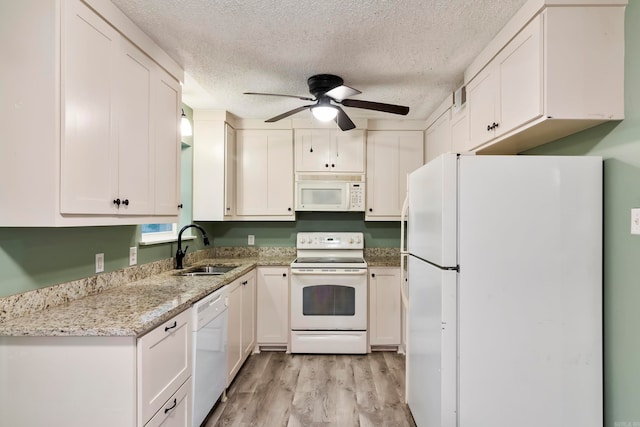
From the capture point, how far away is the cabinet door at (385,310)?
3273mm

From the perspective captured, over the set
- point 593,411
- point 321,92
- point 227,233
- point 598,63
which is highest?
point 321,92

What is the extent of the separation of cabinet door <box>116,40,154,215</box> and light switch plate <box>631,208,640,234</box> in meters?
2.40

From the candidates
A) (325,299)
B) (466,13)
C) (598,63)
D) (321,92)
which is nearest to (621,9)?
(598,63)

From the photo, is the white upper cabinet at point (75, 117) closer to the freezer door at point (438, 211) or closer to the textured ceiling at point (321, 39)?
the textured ceiling at point (321, 39)

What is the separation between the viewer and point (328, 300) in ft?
10.5

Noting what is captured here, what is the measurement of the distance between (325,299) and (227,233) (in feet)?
4.78

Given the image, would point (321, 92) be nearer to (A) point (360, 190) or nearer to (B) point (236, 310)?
(A) point (360, 190)

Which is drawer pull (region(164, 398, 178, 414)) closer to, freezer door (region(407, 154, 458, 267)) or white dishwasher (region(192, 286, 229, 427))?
white dishwasher (region(192, 286, 229, 427))

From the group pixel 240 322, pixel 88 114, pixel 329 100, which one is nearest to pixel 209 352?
pixel 240 322

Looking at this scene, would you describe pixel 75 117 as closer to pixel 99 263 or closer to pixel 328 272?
pixel 99 263

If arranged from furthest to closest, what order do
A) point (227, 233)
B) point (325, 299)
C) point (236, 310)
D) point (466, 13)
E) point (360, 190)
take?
point (227, 233)
point (360, 190)
point (325, 299)
point (236, 310)
point (466, 13)

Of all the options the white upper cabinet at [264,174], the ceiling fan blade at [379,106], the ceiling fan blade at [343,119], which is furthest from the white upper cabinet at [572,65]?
the white upper cabinet at [264,174]

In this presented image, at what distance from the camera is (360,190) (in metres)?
3.47

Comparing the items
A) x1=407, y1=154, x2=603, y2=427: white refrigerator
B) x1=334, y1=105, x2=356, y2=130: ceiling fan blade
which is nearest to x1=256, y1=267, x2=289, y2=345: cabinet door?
x1=334, y1=105, x2=356, y2=130: ceiling fan blade
